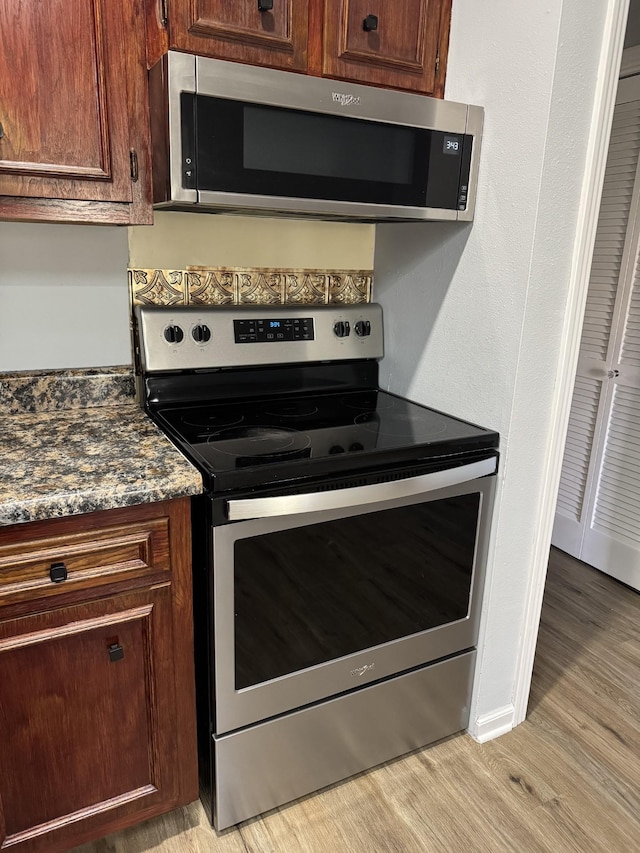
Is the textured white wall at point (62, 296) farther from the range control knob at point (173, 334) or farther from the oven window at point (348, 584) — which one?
the oven window at point (348, 584)

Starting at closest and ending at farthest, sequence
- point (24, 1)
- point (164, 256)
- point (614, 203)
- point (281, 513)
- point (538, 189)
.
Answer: point (24, 1)
point (281, 513)
point (538, 189)
point (164, 256)
point (614, 203)

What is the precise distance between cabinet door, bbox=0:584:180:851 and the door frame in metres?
0.98

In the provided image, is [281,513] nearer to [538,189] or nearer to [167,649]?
[167,649]

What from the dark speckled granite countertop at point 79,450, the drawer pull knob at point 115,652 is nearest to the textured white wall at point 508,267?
the dark speckled granite countertop at point 79,450

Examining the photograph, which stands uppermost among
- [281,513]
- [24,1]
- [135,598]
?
[24,1]

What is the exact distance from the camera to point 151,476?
1.18 metres

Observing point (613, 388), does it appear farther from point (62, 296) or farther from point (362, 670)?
point (62, 296)

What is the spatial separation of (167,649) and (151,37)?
123cm

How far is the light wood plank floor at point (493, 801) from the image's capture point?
4.71 feet

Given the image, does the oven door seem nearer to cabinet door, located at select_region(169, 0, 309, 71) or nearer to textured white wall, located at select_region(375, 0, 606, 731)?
textured white wall, located at select_region(375, 0, 606, 731)

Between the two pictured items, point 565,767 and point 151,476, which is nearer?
point 151,476

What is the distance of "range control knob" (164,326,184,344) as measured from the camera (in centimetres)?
161

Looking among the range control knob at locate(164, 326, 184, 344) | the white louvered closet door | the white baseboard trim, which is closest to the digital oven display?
the range control knob at locate(164, 326, 184, 344)

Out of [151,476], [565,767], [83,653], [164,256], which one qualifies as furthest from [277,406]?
A: [565,767]
